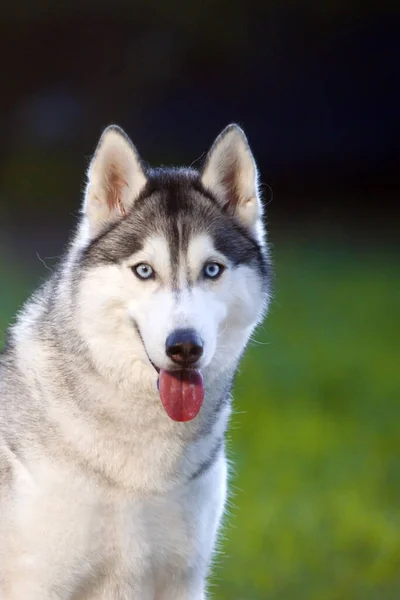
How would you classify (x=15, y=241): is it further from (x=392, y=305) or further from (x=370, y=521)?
(x=370, y=521)

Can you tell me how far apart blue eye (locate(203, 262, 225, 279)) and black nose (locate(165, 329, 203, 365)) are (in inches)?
11.6

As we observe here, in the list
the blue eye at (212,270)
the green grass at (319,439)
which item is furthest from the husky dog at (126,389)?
the green grass at (319,439)

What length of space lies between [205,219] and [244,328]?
0.41 m

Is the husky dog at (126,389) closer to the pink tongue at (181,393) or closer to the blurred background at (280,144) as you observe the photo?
the pink tongue at (181,393)

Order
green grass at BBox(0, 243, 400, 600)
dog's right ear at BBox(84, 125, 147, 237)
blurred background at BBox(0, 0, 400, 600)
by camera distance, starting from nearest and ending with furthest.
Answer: dog's right ear at BBox(84, 125, 147, 237), green grass at BBox(0, 243, 400, 600), blurred background at BBox(0, 0, 400, 600)

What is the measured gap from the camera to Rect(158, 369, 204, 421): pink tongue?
3859 millimetres

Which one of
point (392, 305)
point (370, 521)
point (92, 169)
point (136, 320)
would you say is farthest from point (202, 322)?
point (392, 305)

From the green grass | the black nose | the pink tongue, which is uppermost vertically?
the black nose

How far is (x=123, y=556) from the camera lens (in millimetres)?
4047

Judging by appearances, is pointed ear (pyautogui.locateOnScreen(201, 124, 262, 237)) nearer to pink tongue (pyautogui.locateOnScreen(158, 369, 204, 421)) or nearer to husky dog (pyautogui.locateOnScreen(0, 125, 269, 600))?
husky dog (pyautogui.locateOnScreen(0, 125, 269, 600))

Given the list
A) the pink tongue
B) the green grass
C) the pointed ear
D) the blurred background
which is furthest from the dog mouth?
the blurred background

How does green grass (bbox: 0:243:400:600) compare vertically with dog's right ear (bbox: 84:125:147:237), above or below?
below

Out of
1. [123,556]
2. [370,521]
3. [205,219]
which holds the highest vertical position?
[205,219]

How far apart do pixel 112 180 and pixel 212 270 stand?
1.65ft
